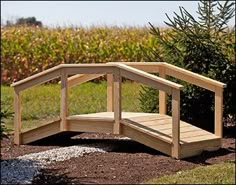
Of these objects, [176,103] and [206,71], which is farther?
[206,71]

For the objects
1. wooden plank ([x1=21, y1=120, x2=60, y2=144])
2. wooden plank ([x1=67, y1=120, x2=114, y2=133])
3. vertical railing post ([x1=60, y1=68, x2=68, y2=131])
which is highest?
vertical railing post ([x1=60, y1=68, x2=68, y2=131])

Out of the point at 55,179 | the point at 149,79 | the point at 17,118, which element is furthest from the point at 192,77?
the point at 55,179

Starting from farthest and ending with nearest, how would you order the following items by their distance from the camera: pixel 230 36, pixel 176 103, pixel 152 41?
1. pixel 152 41
2. pixel 230 36
3. pixel 176 103

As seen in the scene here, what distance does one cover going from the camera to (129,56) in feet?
91.2

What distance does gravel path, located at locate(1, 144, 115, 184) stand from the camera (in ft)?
28.2

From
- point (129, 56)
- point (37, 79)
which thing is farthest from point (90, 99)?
point (37, 79)

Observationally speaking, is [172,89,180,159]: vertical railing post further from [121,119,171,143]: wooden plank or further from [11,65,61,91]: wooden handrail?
[11,65,61,91]: wooden handrail

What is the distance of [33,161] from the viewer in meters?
9.78

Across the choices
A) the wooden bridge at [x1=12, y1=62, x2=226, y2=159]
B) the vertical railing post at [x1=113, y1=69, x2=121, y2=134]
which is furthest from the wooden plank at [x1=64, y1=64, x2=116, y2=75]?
the vertical railing post at [x1=113, y1=69, x2=121, y2=134]

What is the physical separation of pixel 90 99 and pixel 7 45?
868 cm

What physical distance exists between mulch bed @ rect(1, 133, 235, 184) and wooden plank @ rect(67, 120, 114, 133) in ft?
1.31

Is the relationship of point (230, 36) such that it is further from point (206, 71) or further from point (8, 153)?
point (8, 153)

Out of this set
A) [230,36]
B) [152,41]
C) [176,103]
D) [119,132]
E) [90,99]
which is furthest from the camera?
[152,41]

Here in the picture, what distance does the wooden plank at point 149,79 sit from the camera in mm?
10153
